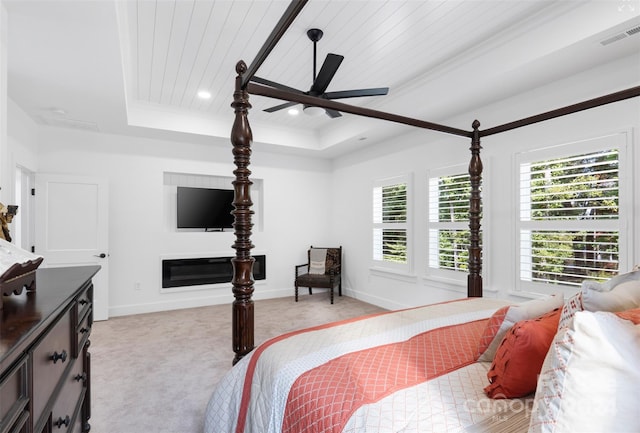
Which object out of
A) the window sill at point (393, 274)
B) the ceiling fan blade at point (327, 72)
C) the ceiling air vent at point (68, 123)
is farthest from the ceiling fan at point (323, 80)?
the ceiling air vent at point (68, 123)

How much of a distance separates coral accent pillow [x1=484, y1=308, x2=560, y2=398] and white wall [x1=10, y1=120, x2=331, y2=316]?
466cm

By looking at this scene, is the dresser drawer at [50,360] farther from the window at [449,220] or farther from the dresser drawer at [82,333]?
the window at [449,220]

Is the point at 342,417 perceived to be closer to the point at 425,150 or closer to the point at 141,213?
the point at 425,150

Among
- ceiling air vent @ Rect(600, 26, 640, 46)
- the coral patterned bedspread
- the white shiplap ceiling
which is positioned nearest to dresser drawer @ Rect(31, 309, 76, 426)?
the coral patterned bedspread

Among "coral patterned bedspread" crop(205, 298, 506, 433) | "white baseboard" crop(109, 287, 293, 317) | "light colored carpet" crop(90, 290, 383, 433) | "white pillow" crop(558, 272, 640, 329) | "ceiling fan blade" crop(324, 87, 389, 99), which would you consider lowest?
"light colored carpet" crop(90, 290, 383, 433)

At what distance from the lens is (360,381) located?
1.16 m

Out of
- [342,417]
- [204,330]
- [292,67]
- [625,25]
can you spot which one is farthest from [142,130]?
[625,25]

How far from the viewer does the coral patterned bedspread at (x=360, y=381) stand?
101cm

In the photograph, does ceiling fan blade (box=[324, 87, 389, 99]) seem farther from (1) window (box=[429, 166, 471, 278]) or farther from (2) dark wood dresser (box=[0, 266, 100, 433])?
(2) dark wood dresser (box=[0, 266, 100, 433])

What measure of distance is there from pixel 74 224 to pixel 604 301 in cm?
518

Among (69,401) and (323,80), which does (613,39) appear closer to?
(323,80)

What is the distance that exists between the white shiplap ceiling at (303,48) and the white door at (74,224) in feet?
2.57

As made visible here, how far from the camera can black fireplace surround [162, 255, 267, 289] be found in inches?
194

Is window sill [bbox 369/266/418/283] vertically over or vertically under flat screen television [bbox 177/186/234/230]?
under
